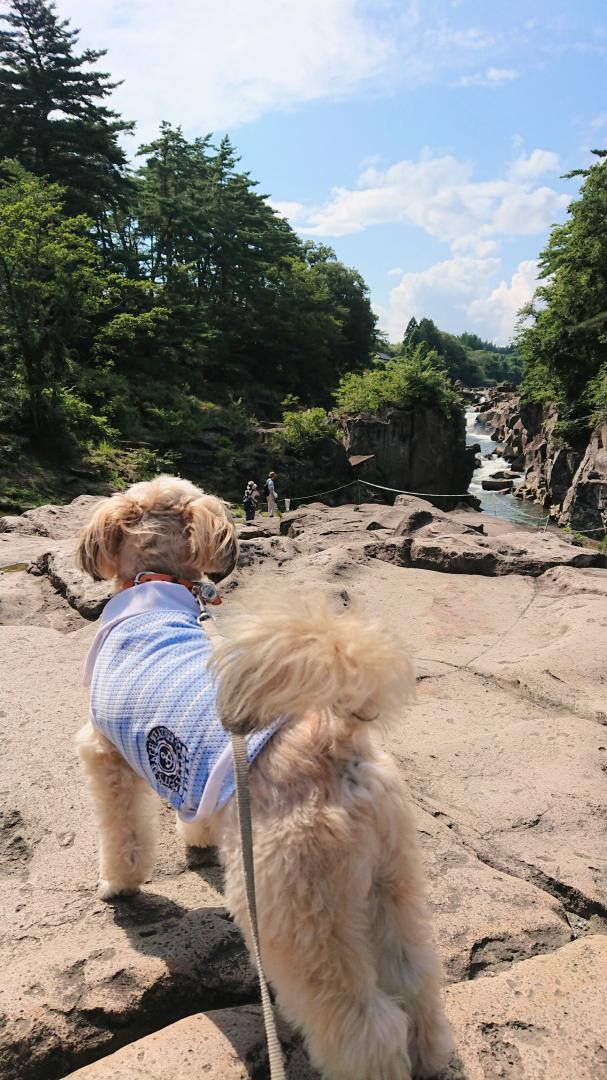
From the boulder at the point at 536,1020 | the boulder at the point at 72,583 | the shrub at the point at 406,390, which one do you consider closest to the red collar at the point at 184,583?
the boulder at the point at 536,1020

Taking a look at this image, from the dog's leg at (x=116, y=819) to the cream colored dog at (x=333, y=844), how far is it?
77 cm

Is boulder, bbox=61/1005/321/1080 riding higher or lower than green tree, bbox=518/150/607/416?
lower

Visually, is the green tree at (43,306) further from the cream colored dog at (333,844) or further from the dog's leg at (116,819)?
the cream colored dog at (333,844)

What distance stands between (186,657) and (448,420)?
28148 millimetres

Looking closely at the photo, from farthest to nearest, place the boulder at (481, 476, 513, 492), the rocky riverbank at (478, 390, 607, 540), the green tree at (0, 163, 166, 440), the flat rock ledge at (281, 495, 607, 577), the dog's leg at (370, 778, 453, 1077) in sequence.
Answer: the boulder at (481, 476, 513, 492)
the rocky riverbank at (478, 390, 607, 540)
the green tree at (0, 163, 166, 440)
the flat rock ledge at (281, 495, 607, 577)
the dog's leg at (370, 778, 453, 1077)

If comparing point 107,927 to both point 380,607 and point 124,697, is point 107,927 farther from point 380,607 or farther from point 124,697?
point 380,607

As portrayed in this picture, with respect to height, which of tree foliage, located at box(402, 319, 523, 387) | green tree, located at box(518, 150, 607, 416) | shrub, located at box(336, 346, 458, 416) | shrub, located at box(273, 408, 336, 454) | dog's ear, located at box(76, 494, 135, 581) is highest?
tree foliage, located at box(402, 319, 523, 387)

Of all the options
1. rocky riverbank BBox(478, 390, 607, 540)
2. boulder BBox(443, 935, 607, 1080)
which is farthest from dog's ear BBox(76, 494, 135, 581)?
rocky riverbank BBox(478, 390, 607, 540)

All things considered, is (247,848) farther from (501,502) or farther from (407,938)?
(501,502)

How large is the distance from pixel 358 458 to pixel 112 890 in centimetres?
2484

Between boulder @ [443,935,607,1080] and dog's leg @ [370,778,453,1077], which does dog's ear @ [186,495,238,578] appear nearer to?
dog's leg @ [370,778,453,1077]

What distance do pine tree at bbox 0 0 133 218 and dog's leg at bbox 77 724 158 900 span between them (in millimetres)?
29066

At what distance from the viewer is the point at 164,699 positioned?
1.93 m

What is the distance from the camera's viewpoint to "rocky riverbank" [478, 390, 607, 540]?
21.6m
